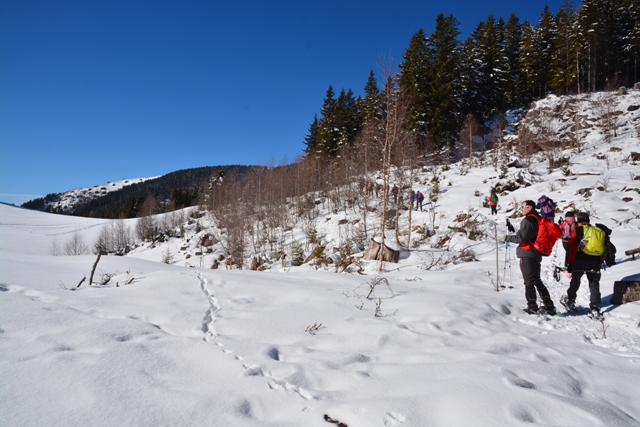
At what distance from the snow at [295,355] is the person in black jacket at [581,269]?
326mm

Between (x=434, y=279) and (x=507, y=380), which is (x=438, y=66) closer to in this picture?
(x=434, y=279)

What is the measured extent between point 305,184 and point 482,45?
2816 cm

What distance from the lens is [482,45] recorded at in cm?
3578

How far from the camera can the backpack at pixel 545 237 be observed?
4631 mm

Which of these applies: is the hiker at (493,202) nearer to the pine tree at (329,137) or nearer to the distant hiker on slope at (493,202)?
the distant hiker on slope at (493,202)

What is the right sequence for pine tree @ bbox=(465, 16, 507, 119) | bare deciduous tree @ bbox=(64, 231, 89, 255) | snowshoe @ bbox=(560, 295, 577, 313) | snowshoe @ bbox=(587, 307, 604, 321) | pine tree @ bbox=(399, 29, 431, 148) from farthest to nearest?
bare deciduous tree @ bbox=(64, 231, 89, 255) < pine tree @ bbox=(465, 16, 507, 119) < pine tree @ bbox=(399, 29, 431, 148) < snowshoe @ bbox=(560, 295, 577, 313) < snowshoe @ bbox=(587, 307, 604, 321)

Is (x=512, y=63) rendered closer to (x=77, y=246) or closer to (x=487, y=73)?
(x=487, y=73)

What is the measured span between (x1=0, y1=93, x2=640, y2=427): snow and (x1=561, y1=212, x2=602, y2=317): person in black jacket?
0.33 metres

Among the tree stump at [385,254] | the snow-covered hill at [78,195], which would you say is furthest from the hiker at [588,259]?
the snow-covered hill at [78,195]

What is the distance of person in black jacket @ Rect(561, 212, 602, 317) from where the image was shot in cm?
470

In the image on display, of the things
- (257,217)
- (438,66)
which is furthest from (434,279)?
(438,66)

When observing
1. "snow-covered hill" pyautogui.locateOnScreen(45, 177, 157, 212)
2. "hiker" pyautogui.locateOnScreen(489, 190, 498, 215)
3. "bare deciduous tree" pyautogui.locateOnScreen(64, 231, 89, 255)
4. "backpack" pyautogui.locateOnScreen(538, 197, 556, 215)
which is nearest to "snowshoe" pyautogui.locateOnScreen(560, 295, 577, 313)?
"backpack" pyautogui.locateOnScreen(538, 197, 556, 215)

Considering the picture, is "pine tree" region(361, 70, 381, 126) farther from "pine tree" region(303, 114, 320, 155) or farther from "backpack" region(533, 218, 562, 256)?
"backpack" region(533, 218, 562, 256)

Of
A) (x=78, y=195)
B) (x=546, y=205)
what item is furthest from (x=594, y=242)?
(x=78, y=195)
